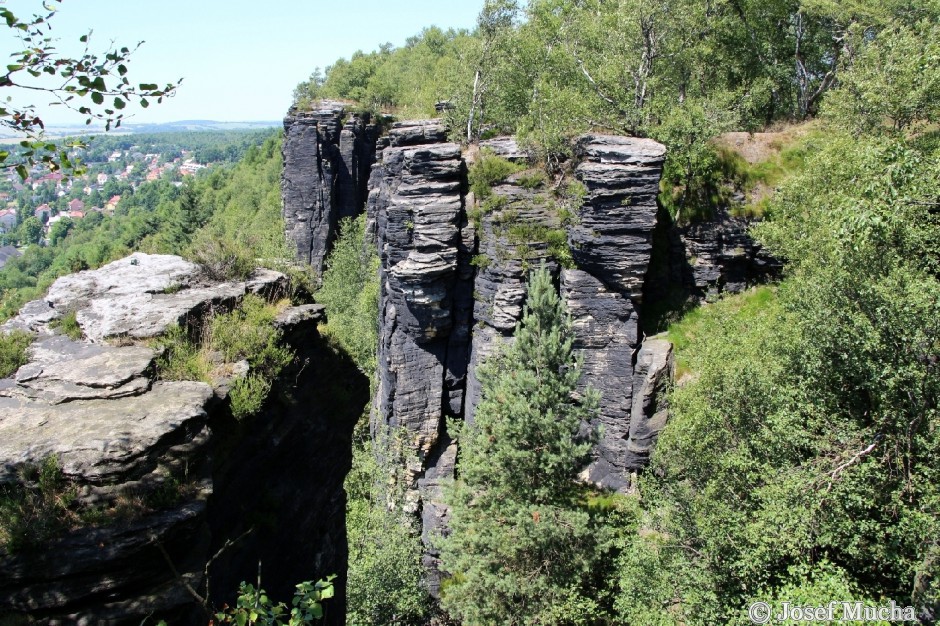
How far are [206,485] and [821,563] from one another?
10827mm

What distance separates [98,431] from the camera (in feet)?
20.0

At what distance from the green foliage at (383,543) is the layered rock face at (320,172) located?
23.5 metres

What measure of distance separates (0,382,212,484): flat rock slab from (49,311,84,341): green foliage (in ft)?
4.75

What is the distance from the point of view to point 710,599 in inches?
519

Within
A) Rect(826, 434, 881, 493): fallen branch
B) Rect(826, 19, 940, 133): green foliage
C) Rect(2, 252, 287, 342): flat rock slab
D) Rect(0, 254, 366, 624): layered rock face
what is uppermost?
Rect(826, 19, 940, 133): green foliage

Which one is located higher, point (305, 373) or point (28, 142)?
point (28, 142)

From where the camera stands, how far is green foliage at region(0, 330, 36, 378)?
23.8ft

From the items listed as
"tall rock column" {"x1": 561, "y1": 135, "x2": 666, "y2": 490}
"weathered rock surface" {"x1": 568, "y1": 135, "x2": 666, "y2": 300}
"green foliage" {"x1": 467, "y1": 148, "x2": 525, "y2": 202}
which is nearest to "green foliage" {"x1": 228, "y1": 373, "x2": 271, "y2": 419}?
"tall rock column" {"x1": 561, "y1": 135, "x2": 666, "y2": 490}

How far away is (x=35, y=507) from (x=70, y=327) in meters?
3.49

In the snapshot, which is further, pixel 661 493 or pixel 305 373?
pixel 661 493

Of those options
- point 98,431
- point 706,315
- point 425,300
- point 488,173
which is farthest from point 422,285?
point 98,431

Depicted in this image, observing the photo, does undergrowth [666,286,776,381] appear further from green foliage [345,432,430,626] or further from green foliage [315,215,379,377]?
green foliage [315,215,379,377]

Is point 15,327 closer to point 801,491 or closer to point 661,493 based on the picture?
point 801,491

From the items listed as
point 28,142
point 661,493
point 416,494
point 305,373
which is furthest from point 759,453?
point 416,494
